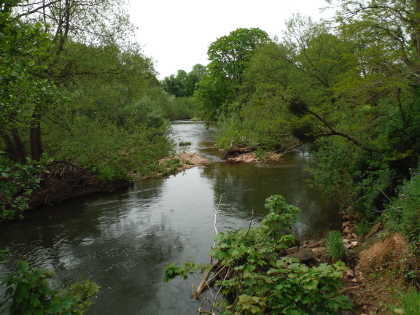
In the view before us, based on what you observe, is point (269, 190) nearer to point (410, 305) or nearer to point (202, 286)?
point (202, 286)

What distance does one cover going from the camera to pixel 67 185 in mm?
15945

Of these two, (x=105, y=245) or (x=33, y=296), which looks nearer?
(x=33, y=296)

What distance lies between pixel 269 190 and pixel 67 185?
399 inches

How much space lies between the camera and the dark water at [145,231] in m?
7.58

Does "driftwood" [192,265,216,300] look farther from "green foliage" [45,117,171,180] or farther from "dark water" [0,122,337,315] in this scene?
"green foliage" [45,117,171,180]

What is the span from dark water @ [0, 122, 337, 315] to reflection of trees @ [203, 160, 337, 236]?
0.15ft

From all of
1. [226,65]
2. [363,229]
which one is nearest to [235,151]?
[226,65]

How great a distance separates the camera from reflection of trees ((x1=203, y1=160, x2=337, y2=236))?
40.0ft

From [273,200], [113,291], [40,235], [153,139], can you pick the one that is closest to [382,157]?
[273,200]

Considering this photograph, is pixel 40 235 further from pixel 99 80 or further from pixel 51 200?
pixel 99 80

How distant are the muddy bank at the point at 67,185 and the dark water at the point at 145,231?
0.69 metres

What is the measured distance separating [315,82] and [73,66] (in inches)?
535

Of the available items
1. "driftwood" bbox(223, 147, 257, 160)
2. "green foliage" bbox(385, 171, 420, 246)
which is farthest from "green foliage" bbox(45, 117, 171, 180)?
"driftwood" bbox(223, 147, 257, 160)

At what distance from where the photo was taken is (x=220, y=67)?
41.9m
